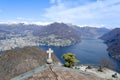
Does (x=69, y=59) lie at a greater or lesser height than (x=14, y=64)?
greater

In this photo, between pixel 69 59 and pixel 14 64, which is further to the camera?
pixel 14 64

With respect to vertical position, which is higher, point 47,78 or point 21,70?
point 47,78

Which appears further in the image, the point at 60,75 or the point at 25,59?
the point at 25,59

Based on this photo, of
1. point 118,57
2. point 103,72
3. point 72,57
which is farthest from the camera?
point 118,57

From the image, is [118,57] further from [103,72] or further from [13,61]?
[13,61]

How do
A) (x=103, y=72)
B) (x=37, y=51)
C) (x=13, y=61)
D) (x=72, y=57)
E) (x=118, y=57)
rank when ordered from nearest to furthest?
(x=72, y=57)
(x=103, y=72)
(x=13, y=61)
(x=37, y=51)
(x=118, y=57)

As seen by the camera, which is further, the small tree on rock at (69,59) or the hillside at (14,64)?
the hillside at (14,64)

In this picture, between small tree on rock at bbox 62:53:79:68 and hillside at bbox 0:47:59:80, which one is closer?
small tree on rock at bbox 62:53:79:68

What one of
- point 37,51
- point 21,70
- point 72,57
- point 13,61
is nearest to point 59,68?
point 72,57

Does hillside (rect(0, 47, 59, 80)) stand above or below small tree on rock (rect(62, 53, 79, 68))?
below

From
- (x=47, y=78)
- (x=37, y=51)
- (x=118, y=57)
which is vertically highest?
(x=47, y=78)

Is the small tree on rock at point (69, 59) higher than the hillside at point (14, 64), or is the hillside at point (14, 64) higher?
the small tree on rock at point (69, 59)
